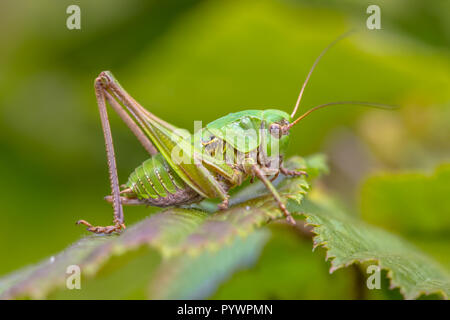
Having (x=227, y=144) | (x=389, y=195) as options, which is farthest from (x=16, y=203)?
(x=389, y=195)

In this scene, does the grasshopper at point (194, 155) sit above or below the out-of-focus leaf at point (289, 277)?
above

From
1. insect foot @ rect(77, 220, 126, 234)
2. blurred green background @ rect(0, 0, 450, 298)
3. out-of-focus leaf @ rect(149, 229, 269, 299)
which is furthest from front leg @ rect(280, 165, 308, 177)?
blurred green background @ rect(0, 0, 450, 298)

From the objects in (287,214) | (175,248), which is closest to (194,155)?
(287,214)

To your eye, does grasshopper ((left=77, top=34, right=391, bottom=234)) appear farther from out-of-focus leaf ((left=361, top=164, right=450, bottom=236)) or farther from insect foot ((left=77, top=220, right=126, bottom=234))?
out-of-focus leaf ((left=361, top=164, right=450, bottom=236))

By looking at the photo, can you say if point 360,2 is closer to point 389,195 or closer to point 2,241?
point 389,195

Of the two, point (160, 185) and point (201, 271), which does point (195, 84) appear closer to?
point (160, 185)

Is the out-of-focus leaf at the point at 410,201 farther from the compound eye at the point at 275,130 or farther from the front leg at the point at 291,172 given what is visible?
the compound eye at the point at 275,130

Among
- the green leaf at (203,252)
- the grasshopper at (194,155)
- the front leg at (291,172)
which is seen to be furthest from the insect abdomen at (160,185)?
the front leg at (291,172)

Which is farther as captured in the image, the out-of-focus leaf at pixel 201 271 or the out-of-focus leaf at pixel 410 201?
the out-of-focus leaf at pixel 410 201

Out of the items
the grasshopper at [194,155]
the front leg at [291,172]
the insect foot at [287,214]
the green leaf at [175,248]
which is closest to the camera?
A: the green leaf at [175,248]
